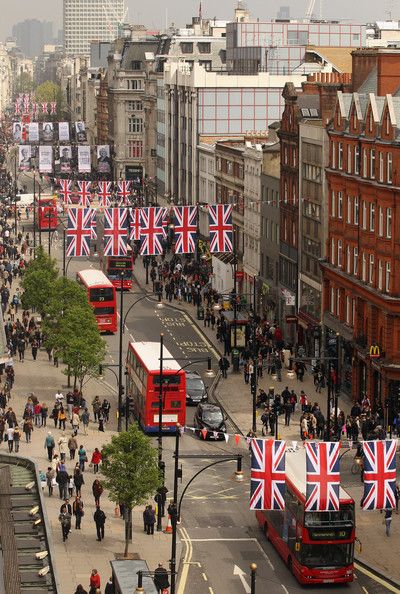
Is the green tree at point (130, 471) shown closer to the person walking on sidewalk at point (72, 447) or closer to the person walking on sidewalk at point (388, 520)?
the person walking on sidewalk at point (388, 520)

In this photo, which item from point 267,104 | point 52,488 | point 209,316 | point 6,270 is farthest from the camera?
point 267,104

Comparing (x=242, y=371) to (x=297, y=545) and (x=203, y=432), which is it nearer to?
(x=203, y=432)

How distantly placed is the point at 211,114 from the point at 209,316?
47794mm

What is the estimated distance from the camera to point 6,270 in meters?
150

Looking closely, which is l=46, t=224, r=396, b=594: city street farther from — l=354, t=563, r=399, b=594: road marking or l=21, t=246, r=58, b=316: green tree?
l=21, t=246, r=58, b=316: green tree

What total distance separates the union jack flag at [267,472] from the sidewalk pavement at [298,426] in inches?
217

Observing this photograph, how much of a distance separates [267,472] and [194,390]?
3565 cm

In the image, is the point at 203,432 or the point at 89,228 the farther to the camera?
the point at 89,228

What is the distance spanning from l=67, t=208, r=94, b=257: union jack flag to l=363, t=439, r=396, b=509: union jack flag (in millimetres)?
56397

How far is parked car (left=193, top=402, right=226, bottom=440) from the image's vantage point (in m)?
87.9

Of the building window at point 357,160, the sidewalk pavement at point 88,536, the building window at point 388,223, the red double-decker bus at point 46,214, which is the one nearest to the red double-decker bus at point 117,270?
the red double-decker bus at point 46,214

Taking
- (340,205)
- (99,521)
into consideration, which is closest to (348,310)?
(340,205)

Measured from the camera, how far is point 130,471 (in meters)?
66.9

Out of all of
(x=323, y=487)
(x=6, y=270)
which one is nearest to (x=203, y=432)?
(x=323, y=487)
